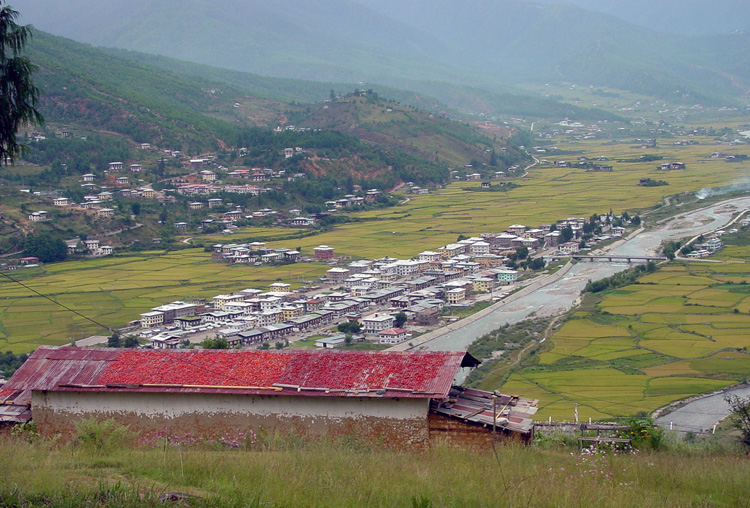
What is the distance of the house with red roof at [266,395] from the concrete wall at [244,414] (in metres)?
0.01

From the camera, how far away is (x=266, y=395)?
8.65 m

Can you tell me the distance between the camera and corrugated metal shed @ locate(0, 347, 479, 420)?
8430mm

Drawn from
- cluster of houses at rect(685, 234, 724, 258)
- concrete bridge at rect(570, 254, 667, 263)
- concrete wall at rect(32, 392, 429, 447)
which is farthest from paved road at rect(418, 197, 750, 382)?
concrete wall at rect(32, 392, 429, 447)

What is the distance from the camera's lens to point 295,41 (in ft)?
649

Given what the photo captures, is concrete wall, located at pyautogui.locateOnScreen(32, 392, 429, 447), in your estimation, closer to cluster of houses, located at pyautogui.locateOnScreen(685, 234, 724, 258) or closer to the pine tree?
the pine tree

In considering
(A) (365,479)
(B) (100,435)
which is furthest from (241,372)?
(A) (365,479)

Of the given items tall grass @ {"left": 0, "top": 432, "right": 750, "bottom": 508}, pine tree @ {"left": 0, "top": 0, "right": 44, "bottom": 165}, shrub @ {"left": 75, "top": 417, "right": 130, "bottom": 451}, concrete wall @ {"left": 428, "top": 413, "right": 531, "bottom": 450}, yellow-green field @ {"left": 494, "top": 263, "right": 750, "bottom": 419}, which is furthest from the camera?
yellow-green field @ {"left": 494, "top": 263, "right": 750, "bottom": 419}

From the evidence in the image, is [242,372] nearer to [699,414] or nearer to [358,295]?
[699,414]

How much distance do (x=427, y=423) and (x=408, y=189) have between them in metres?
51.5

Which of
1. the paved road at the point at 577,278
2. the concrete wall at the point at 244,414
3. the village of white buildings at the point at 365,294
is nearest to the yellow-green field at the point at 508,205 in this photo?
the village of white buildings at the point at 365,294

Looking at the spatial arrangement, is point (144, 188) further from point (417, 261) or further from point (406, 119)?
point (406, 119)

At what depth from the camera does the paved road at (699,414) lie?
551 inches

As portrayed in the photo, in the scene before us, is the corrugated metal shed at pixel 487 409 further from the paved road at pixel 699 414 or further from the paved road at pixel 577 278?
the paved road at pixel 577 278

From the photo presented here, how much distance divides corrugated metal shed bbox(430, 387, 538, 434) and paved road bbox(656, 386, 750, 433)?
576 centimetres
